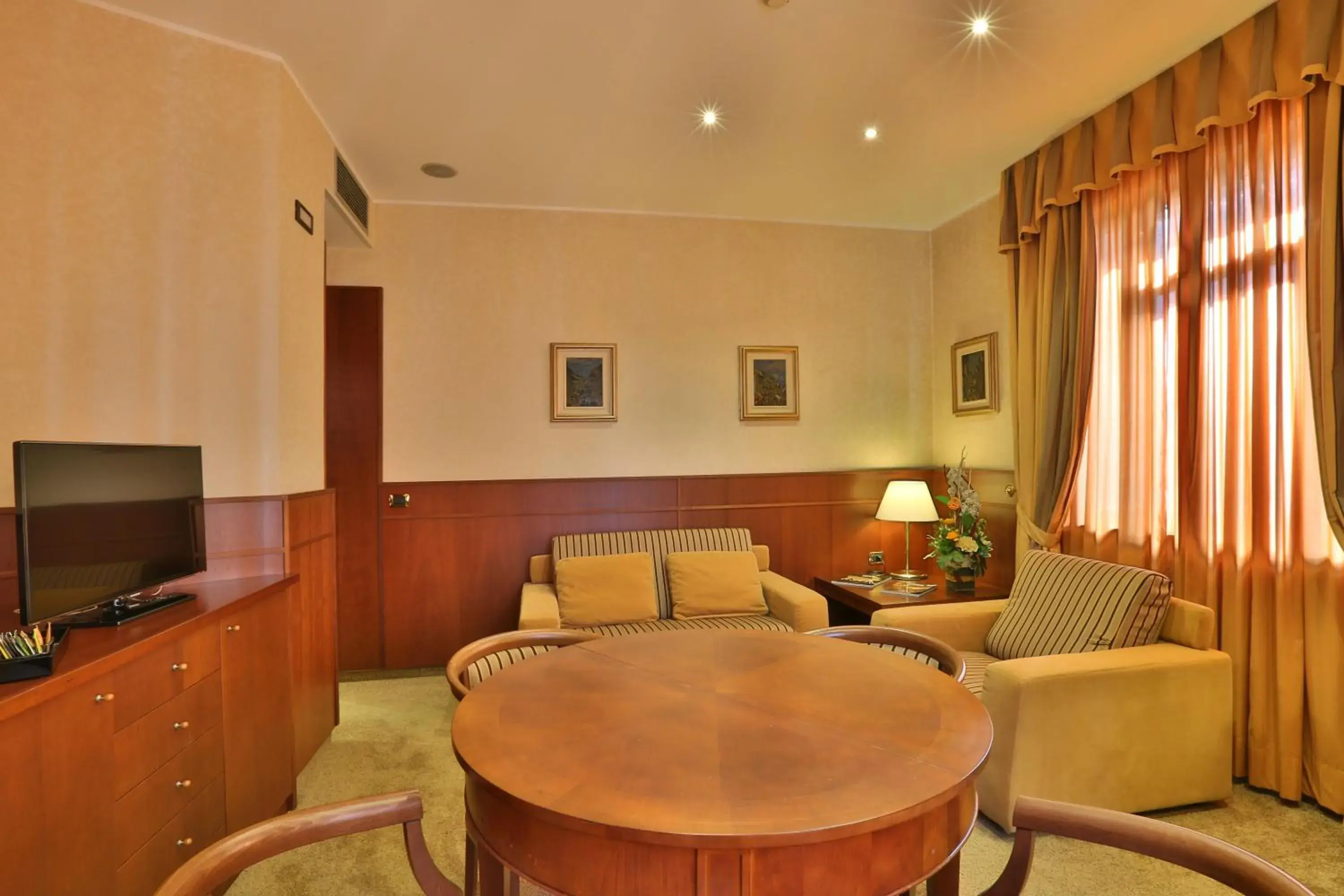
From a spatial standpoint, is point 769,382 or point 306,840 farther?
point 769,382

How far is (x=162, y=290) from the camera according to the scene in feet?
8.57

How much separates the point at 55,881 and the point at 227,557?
4.47 feet

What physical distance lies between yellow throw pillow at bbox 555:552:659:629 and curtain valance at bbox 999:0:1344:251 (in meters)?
2.79

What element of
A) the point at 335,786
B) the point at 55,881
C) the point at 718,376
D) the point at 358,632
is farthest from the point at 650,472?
the point at 55,881

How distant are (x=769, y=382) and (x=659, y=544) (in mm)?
1384

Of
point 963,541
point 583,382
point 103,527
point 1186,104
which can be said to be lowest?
point 963,541

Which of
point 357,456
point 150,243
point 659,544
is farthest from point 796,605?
point 150,243

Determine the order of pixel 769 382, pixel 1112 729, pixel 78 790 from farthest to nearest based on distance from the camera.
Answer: pixel 769 382, pixel 1112 729, pixel 78 790

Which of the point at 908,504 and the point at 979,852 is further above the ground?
the point at 908,504

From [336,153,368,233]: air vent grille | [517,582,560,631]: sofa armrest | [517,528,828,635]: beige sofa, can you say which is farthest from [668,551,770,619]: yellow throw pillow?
[336,153,368,233]: air vent grille

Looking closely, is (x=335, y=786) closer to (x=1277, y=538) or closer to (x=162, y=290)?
(x=162, y=290)

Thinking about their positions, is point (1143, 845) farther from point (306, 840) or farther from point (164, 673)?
point (164, 673)

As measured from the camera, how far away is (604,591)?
12.5 ft

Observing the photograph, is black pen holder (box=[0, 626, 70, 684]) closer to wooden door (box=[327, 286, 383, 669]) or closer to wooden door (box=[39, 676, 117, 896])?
wooden door (box=[39, 676, 117, 896])
